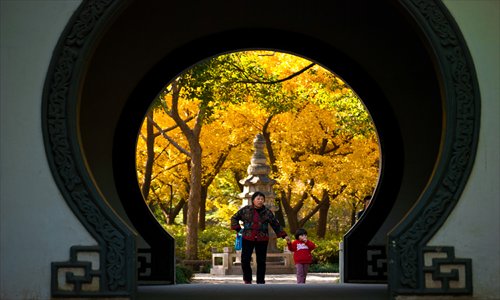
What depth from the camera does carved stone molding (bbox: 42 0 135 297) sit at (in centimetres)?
813

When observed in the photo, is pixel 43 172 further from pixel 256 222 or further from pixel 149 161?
pixel 149 161

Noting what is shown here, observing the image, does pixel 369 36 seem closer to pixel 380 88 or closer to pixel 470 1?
pixel 380 88

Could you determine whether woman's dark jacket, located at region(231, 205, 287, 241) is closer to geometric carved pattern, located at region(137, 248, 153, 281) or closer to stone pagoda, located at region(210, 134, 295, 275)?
geometric carved pattern, located at region(137, 248, 153, 281)

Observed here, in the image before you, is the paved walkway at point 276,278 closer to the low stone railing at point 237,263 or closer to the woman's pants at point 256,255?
the low stone railing at point 237,263

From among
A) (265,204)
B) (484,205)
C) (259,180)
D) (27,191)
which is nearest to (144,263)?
(27,191)

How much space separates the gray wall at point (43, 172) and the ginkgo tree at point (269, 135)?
13.4 meters

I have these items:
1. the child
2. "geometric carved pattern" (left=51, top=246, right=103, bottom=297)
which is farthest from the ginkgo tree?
"geometric carved pattern" (left=51, top=246, right=103, bottom=297)

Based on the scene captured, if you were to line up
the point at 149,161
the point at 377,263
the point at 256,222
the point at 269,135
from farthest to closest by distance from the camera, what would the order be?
1. the point at 269,135
2. the point at 149,161
3. the point at 256,222
4. the point at 377,263

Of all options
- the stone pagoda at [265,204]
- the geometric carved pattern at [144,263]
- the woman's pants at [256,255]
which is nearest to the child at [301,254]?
the woman's pants at [256,255]

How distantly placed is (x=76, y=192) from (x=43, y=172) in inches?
11.9

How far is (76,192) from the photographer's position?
817 centimetres

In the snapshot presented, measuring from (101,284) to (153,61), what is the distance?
463 cm

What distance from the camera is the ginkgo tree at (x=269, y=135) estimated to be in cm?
2464

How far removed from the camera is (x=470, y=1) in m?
8.41
